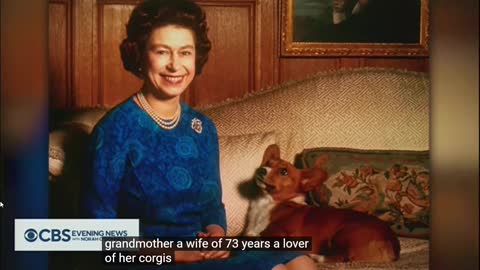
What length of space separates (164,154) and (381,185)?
23.9 inches

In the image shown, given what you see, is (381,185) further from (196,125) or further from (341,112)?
(196,125)

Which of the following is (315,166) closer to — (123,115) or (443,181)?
(443,181)

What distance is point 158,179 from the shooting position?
78.4 inches

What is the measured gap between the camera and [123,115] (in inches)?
78.9

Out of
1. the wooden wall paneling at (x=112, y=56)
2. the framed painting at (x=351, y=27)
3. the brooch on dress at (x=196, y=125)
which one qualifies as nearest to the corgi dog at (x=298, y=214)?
the brooch on dress at (x=196, y=125)

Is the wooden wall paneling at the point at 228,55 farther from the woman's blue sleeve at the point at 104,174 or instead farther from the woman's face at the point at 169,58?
the woman's blue sleeve at the point at 104,174

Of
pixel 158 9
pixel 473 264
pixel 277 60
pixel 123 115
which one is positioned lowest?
pixel 473 264

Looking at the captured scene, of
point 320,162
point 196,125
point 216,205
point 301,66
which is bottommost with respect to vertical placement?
point 216,205

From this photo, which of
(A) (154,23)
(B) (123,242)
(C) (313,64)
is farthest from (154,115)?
(C) (313,64)

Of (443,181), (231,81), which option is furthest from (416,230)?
(231,81)

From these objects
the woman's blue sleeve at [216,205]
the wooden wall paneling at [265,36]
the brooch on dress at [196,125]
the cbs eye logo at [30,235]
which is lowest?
the cbs eye logo at [30,235]

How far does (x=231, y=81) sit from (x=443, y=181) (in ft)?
2.20

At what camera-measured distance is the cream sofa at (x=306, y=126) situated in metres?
2.00
